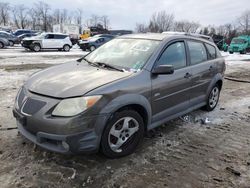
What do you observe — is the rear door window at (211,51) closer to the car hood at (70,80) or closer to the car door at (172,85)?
the car door at (172,85)

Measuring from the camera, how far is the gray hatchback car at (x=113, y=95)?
290 centimetres

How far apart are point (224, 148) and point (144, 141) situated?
4.00 ft

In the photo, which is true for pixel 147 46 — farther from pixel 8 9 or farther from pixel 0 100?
pixel 8 9

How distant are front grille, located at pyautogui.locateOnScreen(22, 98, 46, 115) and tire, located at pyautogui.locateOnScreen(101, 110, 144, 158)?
83 centimetres

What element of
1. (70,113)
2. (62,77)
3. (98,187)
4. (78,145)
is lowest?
(98,187)

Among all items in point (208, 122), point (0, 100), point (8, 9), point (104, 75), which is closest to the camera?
point (104, 75)

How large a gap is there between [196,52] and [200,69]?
0.34 m

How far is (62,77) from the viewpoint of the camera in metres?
3.44

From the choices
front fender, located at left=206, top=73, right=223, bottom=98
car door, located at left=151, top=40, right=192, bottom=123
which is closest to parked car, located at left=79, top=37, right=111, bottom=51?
front fender, located at left=206, top=73, right=223, bottom=98

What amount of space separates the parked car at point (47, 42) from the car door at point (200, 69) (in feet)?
62.5

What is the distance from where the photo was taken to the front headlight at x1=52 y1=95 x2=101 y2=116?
113 inches

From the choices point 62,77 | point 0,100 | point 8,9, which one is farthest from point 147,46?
point 8,9

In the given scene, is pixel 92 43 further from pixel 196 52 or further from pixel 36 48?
pixel 196 52

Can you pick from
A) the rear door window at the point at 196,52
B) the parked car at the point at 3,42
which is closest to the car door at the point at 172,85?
the rear door window at the point at 196,52
